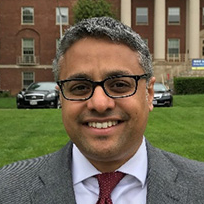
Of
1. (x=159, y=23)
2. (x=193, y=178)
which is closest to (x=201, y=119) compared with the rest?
(x=193, y=178)

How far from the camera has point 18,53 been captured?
42.5 metres

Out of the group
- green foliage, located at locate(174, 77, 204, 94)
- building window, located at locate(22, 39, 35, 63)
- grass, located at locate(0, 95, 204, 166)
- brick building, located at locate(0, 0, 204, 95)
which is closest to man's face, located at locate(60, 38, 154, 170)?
grass, located at locate(0, 95, 204, 166)

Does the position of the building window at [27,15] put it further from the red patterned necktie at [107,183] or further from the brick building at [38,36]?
the red patterned necktie at [107,183]

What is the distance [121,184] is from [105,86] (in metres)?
0.49

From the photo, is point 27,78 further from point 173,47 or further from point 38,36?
point 173,47

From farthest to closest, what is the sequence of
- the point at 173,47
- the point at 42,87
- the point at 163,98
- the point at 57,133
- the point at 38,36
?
the point at 173,47 → the point at 38,36 → the point at 42,87 → the point at 163,98 → the point at 57,133

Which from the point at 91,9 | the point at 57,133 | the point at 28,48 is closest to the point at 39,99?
the point at 57,133

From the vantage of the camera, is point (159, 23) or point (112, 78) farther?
point (159, 23)

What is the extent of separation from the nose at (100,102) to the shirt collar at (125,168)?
31cm

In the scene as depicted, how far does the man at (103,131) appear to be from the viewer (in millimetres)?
1972

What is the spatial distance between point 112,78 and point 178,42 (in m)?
43.1

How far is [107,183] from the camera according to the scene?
2012 mm

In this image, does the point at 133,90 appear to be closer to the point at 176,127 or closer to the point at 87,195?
the point at 87,195

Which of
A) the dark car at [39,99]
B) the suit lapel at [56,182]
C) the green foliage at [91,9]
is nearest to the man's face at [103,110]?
the suit lapel at [56,182]
